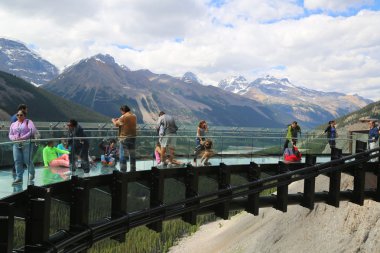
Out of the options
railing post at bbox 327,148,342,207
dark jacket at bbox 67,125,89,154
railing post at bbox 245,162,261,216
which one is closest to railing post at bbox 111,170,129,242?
dark jacket at bbox 67,125,89,154

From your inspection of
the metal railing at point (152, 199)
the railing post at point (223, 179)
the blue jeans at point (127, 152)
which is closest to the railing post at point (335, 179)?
the metal railing at point (152, 199)

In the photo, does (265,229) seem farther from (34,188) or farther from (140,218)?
(34,188)

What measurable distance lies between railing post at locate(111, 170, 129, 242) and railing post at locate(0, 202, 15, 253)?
229 inches

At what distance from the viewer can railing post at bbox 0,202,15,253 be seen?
9.27m

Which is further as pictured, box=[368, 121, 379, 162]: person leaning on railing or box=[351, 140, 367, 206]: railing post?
box=[368, 121, 379, 162]: person leaning on railing

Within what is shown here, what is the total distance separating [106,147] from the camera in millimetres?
16109

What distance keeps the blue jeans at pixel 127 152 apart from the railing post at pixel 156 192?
2.32 feet

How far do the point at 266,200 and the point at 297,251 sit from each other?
24.7 m

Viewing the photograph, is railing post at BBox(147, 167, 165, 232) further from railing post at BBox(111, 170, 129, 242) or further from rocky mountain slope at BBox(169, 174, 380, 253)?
rocky mountain slope at BBox(169, 174, 380, 253)

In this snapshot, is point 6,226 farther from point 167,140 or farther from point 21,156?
point 167,140

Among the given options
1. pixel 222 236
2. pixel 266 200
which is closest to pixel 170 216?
pixel 266 200

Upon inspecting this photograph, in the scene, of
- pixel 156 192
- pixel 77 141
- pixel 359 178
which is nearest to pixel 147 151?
pixel 156 192

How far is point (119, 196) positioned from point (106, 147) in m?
1.63

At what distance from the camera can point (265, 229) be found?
161ft
